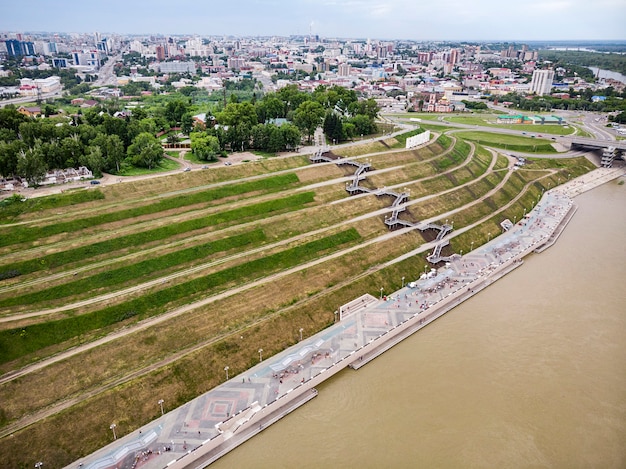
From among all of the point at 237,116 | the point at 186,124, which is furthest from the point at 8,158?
the point at 237,116

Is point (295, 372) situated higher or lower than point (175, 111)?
lower

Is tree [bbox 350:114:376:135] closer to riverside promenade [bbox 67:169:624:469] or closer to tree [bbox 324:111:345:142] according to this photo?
tree [bbox 324:111:345:142]

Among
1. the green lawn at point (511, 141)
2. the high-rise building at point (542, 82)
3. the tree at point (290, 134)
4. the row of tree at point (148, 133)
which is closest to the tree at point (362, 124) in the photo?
the row of tree at point (148, 133)

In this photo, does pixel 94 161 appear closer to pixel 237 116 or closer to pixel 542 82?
pixel 237 116

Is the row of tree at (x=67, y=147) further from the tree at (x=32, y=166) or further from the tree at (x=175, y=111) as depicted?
the tree at (x=175, y=111)

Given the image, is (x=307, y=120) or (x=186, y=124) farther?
(x=186, y=124)

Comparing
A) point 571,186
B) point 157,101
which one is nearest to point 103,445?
point 571,186

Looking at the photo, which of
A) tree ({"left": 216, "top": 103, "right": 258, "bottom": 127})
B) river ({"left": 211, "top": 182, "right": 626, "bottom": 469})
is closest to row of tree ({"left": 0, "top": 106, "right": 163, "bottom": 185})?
tree ({"left": 216, "top": 103, "right": 258, "bottom": 127})
